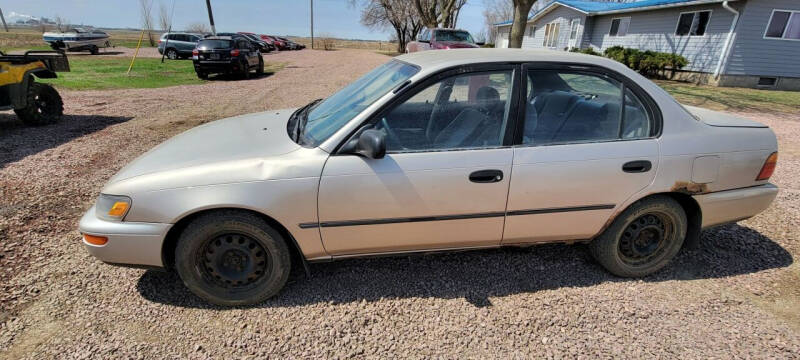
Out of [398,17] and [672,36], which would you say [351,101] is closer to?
[672,36]

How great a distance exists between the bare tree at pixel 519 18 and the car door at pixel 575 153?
974cm

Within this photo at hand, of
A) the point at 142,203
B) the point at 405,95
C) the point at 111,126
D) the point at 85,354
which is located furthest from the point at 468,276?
the point at 111,126

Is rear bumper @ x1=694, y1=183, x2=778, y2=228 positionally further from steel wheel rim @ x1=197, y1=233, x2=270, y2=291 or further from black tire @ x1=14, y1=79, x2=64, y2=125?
black tire @ x1=14, y1=79, x2=64, y2=125

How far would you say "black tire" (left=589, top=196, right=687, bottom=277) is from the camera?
107 inches

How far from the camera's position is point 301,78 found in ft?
51.3

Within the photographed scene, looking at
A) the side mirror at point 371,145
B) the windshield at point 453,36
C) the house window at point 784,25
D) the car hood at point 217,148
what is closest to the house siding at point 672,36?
the house window at point 784,25

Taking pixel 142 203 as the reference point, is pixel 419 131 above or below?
above

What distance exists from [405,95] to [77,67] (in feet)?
66.4

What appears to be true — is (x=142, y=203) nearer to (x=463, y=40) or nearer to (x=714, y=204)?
(x=714, y=204)

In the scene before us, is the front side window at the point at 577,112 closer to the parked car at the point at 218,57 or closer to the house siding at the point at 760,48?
the parked car at the point at 218,57

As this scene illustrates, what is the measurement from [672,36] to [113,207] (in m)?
20.5

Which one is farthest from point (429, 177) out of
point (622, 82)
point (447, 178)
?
point (622, 82)


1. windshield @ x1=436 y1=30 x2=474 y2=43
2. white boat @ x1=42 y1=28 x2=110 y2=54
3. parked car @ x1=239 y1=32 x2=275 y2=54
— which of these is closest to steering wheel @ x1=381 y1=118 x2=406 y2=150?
windshield @ x1=436 y1=30 x2=474 y2=43

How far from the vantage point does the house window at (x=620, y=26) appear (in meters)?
19.6
